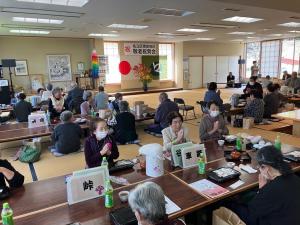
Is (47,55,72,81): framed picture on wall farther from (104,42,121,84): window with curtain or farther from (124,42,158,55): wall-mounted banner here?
(124,42,158,55): wall-mounted banner

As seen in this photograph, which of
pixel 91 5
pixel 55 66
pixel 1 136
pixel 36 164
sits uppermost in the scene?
pixel 91 5

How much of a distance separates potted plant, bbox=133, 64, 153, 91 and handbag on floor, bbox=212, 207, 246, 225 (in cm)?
1252

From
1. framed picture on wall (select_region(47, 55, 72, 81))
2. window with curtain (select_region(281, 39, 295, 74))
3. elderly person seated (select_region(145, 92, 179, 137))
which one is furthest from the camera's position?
window with curtain (select_region(281, 39, 295, 74))

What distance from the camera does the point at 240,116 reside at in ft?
22.9

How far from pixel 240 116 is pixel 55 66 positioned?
8554 millimetres

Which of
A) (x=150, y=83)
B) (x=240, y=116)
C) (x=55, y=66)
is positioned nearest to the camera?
(x=240, y=116)

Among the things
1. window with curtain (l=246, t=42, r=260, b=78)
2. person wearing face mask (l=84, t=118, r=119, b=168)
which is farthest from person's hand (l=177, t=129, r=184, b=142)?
window with curtain (l=246, t=42, r=260, b=78)

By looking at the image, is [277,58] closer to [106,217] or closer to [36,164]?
[36,164]

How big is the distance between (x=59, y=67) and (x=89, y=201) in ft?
34.8

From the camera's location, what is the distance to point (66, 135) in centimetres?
466

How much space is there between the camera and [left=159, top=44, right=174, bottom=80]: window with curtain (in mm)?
15359

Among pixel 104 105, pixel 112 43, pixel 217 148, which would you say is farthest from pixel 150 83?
pixel 217 148

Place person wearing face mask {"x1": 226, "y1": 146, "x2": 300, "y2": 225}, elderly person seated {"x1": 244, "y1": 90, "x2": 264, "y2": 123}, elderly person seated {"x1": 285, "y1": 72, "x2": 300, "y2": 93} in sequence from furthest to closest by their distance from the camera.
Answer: elderly person seated {"x1": 285, "y1": 72, "x2": 300, "y2": 93}, elderly person seated {"x1": 244, "y1": 90, "x2": 264, "y2": 123}, person wearing face mask {"x1": 226, "y1": 146, "x2": 300, "y2": 225}

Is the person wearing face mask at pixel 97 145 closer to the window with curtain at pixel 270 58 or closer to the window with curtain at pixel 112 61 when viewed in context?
the window with curtain at pixel 112 61
